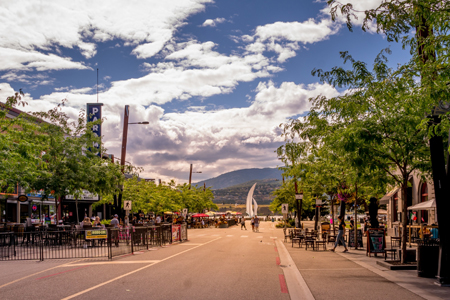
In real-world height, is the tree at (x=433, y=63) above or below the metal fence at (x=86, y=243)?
above

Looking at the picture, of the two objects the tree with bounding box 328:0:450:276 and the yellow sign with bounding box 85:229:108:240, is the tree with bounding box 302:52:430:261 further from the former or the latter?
the yellow sign with bounding box 85:229:108:240

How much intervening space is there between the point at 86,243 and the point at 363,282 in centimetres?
1347

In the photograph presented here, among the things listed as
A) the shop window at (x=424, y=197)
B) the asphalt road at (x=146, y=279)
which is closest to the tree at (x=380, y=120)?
the asphalt road at (x=146, y=279)

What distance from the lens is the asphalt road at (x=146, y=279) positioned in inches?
393

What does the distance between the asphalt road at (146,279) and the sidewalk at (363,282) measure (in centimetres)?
101

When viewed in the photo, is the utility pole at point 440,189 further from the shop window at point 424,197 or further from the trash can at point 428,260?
the shop window at point 424,197

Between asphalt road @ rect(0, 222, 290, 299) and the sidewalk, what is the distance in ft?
3.32

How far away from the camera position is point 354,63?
14.6 meters

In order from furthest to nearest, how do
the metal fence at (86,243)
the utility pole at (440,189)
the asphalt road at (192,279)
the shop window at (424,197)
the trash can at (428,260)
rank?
the shop window at (424,197)
the metal fence at (86,243)
the trash can at (428,260)
the utility pole at (440,189)
the asphalt road at (192,279)

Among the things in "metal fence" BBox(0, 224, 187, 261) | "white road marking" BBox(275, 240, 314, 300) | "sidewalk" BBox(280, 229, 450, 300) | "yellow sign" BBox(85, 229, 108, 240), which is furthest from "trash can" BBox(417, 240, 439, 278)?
"yellow sign" BBox(85, 229, 108, 240)

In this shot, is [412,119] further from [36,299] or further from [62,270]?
[62,270]

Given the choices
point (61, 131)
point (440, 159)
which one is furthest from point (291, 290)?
point (61, 131)

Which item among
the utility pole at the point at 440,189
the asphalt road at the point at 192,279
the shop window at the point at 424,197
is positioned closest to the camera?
the asphalt road at the point at 192,279

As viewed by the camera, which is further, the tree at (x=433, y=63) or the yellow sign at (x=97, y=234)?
the yellow sign at (x=97, y=234)
